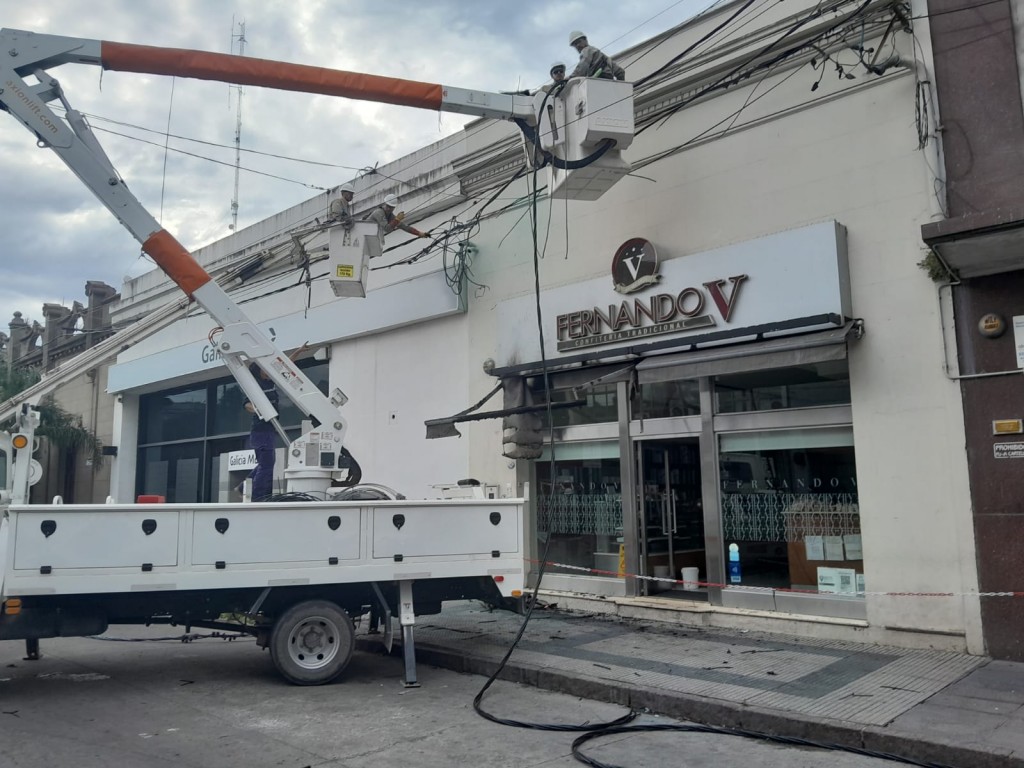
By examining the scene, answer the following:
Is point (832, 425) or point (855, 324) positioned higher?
point (855, 324)

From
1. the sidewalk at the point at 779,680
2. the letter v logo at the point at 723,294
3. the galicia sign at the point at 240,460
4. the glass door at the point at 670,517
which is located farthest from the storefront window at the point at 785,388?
the galicia sign at the point at 240,460

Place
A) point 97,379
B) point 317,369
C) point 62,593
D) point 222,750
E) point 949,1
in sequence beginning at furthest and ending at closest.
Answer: point 97,379
point 317,369
point 949,1
point 62,593
point 222,750

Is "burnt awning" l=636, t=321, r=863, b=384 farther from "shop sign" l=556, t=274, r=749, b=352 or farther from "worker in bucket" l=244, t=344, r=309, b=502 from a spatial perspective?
"worker in bucket" l=244, t=344, r=309, b=502

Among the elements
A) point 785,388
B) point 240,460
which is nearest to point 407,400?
point 785,388

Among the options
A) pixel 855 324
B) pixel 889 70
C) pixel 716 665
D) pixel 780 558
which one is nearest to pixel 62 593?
pixel 716 665

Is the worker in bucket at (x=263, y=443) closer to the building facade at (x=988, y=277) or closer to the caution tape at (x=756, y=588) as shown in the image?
the caution tape at (x=756, y=588)

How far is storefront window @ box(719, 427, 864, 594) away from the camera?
9133mm

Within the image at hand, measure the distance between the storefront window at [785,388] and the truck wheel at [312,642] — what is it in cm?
512

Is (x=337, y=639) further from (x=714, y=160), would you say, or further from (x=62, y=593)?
(x=714, y=160)

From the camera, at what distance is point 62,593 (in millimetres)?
7129

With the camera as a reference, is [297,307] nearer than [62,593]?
No

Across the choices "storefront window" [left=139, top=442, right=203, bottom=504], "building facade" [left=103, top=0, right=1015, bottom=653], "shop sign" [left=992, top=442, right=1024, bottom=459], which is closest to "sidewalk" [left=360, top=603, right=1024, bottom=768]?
"building facade" [left=103, top=0, right=1015, bottom=653]

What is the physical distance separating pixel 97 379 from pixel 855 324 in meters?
21.4

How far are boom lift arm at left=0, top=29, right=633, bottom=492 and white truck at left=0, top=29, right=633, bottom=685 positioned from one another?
17 mm
